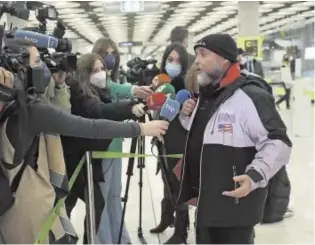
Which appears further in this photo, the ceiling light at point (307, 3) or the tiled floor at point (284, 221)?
the ceiling light at point (307, 3)

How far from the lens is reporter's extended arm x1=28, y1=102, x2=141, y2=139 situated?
193cm

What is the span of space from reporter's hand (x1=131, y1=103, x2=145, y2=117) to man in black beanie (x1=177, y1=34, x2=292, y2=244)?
55 centimetres

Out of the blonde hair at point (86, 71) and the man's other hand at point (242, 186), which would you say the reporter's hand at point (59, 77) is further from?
the man's other hand at point (242, 186)

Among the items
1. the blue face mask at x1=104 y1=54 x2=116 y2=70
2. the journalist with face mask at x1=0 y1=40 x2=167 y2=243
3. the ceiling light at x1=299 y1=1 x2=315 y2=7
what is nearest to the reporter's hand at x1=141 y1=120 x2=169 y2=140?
the journalist with face mask at x1=0 y1=40 x2=167 y2=243

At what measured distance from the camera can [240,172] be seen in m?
2.20

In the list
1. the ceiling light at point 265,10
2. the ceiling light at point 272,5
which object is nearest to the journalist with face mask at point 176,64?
the ceiling light at point 272,5

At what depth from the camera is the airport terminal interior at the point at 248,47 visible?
429cm

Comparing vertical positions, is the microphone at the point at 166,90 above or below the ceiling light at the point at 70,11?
below

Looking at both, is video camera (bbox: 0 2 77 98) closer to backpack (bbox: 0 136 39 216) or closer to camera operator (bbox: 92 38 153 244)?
backpack (bbox: 0 136 39 216)

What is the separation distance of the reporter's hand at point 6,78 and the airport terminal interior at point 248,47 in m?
1.59

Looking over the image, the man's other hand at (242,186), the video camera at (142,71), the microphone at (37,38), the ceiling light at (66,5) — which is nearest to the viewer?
the man's other hand at (242,186)

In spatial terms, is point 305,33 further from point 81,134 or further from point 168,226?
point 81,134

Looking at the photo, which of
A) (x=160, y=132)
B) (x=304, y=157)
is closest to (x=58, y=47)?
(x=160, y=132)

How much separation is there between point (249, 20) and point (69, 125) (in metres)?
11.6
